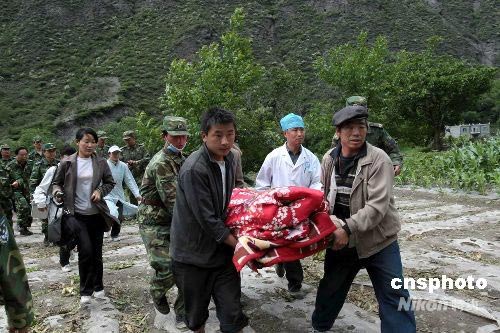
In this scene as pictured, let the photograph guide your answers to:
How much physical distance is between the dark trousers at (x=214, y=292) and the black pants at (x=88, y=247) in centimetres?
177

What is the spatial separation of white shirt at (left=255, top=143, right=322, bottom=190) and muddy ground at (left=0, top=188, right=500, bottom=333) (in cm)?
110

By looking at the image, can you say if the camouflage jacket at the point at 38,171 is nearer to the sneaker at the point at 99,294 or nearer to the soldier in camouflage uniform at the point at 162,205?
the sneaker at the point at 99,294


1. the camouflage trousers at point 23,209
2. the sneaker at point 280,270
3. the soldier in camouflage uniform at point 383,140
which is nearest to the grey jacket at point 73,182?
the sneaker at point 280,270

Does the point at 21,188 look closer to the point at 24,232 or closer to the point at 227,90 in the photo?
the point at 24,232

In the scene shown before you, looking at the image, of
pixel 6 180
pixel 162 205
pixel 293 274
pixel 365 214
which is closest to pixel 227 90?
pixel 6 180

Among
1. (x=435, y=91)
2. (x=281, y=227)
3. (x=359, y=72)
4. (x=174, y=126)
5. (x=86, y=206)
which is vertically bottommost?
(x=86, y=206)

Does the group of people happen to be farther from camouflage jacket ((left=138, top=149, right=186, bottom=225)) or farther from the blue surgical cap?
the blue surgical cap

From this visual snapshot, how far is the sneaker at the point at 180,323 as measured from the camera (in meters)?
3.65

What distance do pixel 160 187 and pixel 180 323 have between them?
1201mm

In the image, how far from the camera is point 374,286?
301cm

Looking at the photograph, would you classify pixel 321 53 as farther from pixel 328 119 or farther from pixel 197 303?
pixel 197 303

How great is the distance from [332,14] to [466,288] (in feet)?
179

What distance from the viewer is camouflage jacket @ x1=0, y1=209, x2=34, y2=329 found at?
2.03m

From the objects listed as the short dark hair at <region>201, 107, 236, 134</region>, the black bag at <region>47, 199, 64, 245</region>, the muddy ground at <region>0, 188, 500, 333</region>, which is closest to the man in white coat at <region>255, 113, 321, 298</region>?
the muddy ground at <region>0, 188, 500, 333</region>
